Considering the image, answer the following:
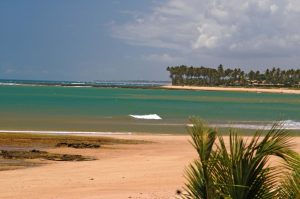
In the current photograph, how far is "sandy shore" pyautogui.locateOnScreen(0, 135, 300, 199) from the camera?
41.2 feet

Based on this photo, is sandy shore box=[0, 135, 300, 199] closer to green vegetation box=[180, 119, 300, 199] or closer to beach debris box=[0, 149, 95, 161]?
beach debris box=[0, 149, 95, 161]

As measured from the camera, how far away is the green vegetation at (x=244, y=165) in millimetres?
4082

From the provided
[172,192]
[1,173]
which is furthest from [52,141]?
[172,192]

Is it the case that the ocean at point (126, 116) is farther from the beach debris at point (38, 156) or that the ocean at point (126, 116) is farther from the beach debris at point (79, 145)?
the beach debris at point (79, 145)

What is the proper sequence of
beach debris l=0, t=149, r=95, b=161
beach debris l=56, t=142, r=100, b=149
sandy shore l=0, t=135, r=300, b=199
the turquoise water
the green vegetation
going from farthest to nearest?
the turquoise water < beach debris l=56, t=142, r=100, b=149 < beach debris l=0, t=149, r=95, b=161 < sandy shore l=0, t=135, r=300, b=199 < the green vegetation

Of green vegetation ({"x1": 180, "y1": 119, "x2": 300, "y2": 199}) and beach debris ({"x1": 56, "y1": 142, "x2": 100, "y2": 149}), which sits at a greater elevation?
green vegetation ({"x1": 180, "y1": 119, "x2": 300, "y2": 199})

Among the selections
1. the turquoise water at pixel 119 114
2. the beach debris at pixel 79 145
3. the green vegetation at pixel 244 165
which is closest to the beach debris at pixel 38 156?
the beach debris at pixel 79 145

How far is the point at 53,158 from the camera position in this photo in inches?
778

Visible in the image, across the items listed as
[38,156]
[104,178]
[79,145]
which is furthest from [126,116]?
[104,178]

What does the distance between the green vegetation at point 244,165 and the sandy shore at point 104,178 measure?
25.4ft

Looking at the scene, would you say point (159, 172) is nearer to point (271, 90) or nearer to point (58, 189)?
point (58, 189)

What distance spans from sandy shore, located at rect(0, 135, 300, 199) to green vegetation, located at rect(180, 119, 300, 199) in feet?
25.4

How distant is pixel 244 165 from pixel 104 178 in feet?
37.1

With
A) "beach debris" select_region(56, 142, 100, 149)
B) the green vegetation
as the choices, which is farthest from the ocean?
"beach debris" select_region(56, 142, 100, 149)
